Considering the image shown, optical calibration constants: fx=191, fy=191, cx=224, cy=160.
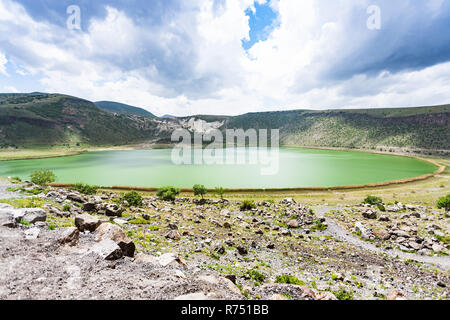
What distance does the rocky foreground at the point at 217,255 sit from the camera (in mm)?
7516

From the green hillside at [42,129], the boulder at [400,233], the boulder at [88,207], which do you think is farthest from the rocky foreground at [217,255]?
the green hillside at [42,129]

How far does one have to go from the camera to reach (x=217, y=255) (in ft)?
47.5

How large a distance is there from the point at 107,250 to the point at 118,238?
4.77 ft

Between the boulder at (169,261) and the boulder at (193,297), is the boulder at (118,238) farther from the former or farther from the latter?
the boulder at (193,297)

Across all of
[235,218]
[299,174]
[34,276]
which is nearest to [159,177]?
[235,218]

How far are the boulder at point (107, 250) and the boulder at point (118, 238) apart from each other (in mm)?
638

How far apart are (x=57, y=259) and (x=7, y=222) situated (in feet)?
16.0

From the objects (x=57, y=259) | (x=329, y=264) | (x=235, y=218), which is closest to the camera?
(x=57, y=259)

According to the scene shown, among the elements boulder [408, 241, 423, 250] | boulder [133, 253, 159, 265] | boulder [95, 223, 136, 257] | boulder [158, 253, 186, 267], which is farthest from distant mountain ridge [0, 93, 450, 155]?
boulder [95, 223, 136, 257]

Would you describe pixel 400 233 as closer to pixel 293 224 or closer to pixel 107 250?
pixel 293 224

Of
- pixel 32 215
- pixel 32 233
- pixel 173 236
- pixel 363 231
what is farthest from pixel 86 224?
pixel 363 231

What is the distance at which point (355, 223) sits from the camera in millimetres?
23250

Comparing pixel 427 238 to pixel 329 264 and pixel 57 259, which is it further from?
pixel 57 259
